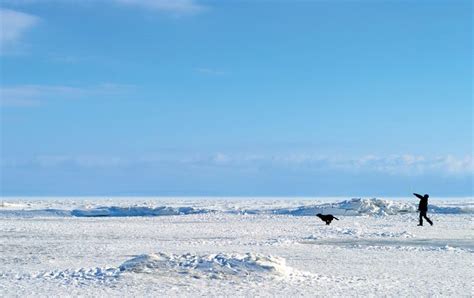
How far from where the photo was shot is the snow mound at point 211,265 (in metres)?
12.5

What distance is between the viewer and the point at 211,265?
12852mm

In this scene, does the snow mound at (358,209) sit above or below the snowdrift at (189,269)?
above

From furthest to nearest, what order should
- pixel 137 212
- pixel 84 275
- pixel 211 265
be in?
pixel 137 212, pixel 211 265, pixel 84 275

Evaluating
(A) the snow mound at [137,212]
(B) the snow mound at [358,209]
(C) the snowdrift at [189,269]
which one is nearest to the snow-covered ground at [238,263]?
(C) the snowdrift at [189,269]

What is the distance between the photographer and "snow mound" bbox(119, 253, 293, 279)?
12.5m

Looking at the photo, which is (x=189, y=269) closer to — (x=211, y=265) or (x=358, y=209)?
(x=211, y=265)

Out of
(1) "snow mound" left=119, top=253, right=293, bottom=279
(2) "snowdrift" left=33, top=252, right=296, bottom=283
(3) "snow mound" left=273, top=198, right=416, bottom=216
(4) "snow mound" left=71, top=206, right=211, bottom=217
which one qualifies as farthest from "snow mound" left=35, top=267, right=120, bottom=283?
(4) "snow mound" left=71, top=206, right=211, bottom=217

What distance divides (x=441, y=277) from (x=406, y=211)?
3093 centimetres

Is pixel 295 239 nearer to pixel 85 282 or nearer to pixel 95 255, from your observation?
pixel 95 255

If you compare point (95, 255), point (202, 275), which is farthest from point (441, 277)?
point (95, 255)

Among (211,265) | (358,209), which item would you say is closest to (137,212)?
(358,209)

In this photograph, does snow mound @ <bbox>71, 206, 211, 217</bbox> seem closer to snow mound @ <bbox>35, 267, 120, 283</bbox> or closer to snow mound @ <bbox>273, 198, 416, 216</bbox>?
snow mound @ <bbox>273, 198, 416, 216</bbox>

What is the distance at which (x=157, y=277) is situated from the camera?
1222cm

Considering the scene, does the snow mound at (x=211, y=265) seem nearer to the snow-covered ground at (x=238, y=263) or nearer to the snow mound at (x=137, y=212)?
the snow-covered ground at (x=238, y=263)
